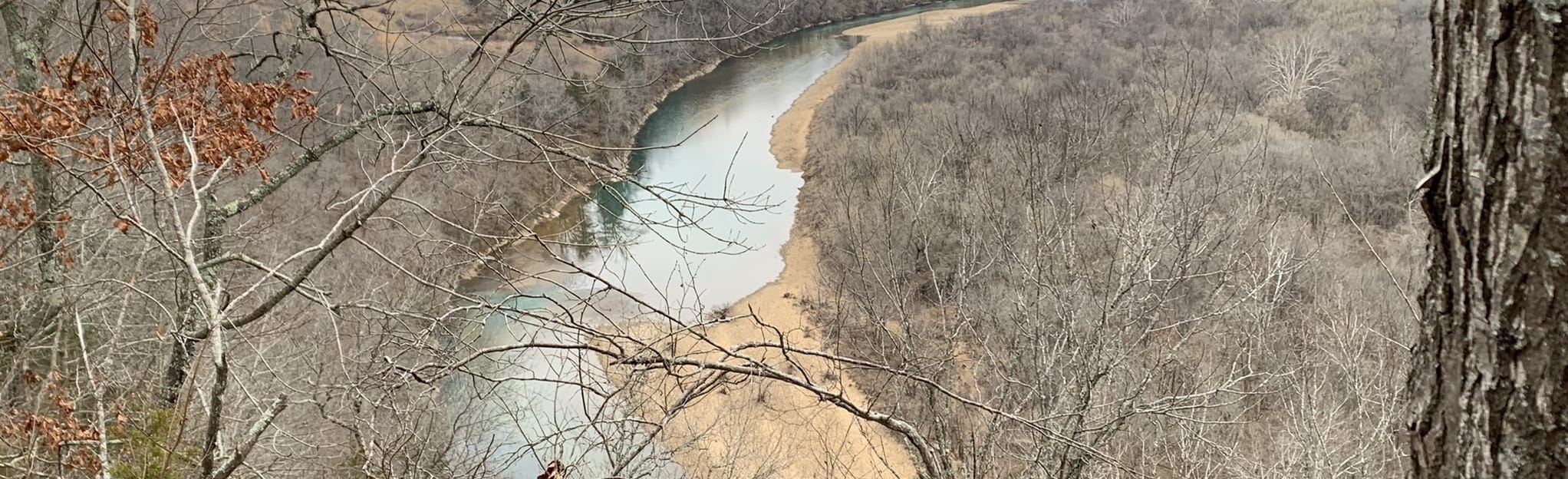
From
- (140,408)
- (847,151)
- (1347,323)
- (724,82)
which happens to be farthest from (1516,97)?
(724,82)

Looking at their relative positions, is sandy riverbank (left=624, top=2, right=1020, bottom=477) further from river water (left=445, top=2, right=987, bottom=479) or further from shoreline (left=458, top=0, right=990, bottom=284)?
shoreline (left=458, top=0, right=990, bottom=284)

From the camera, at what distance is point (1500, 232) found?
106 cm

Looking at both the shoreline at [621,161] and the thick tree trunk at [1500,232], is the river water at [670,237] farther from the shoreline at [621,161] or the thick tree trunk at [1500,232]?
the thick tree trunk at [1500,232]

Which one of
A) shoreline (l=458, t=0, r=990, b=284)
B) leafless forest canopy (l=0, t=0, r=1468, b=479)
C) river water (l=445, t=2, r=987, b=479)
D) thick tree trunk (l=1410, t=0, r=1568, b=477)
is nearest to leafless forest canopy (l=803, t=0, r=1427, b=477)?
leafless forest canopy (l=0, t=0, r=1468, b=479)

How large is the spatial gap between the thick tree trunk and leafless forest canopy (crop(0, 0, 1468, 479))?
0.25 metres

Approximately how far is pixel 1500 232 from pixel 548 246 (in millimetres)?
2849

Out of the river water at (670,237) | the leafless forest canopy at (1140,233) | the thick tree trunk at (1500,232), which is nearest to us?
the thick tree trunk at (1500,232)

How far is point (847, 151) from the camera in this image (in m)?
22.7

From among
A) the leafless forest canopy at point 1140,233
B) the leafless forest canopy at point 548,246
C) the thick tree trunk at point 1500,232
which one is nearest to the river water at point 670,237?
the leafless forest canopy at point 548,246

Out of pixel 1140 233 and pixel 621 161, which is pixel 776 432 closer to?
pixel 1140 233

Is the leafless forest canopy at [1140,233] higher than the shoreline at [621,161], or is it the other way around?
the shoreline at [621,161]

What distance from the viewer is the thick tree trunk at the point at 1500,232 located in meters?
1.01

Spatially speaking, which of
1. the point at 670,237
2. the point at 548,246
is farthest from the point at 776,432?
the point at 548,246

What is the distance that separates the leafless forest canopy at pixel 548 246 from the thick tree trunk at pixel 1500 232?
252mm
